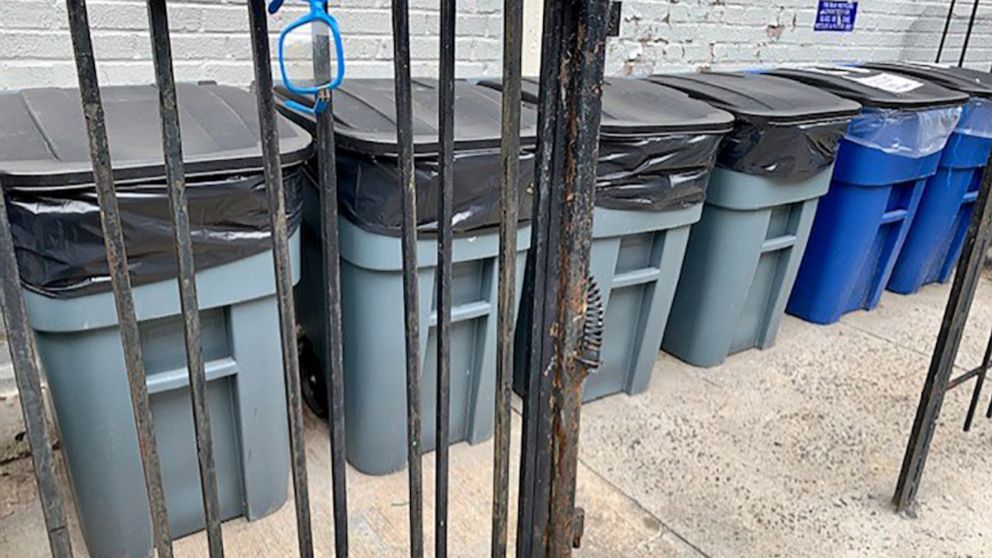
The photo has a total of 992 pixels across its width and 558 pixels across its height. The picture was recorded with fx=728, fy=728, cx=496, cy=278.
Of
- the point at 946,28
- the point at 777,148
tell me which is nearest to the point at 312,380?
the point at 777,148

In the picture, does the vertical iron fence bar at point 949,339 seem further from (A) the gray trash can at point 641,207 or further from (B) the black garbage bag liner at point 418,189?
(B) the black garbage bag liner at point 418,189

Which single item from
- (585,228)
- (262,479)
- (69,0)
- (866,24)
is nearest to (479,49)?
(262,479)

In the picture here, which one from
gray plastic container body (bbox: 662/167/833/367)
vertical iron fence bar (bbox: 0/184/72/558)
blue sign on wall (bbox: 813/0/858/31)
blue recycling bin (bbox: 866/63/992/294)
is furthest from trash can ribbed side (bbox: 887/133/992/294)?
vertical iron fence bar (bbox: 0/184/72/558)

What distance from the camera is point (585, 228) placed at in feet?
3.29

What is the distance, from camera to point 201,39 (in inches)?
90.4

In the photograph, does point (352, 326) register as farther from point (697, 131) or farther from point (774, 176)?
point (774, 176)

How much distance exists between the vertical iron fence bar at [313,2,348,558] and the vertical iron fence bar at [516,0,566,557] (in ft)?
0.90

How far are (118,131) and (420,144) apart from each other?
0.65 metres

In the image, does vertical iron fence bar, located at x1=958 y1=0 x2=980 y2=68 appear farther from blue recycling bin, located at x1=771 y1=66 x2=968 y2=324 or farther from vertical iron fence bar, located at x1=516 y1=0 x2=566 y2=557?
vertical iron fence bar, located at x1=516 y1=0 x2=566 y2=557

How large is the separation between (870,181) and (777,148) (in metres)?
0.65

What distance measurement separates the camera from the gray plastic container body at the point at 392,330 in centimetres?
186

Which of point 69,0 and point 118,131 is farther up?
point 69,0

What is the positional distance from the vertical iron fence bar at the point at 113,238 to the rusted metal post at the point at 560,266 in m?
0.52

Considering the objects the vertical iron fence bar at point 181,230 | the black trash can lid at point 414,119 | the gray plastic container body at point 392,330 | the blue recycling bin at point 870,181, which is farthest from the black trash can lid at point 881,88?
the vertical iron fence bar at point 181,230
